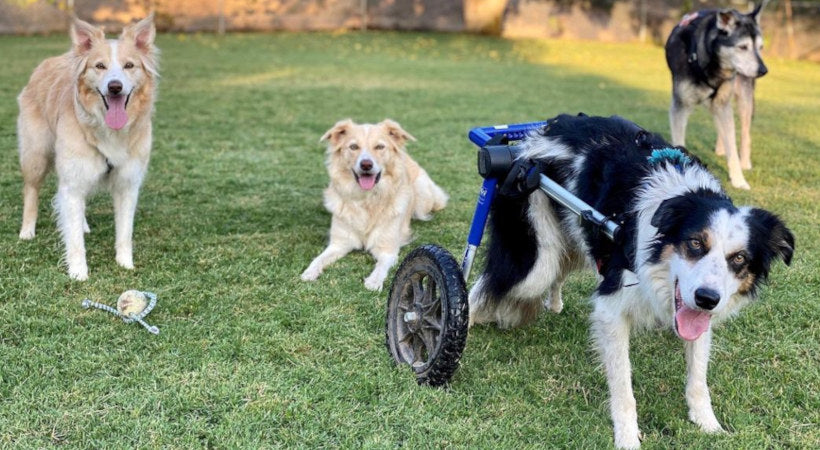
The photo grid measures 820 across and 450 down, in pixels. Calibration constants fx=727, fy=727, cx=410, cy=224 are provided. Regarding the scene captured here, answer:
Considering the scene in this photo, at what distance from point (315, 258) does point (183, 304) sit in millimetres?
1109

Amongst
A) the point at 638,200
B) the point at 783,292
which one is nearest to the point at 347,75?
the point at 783,292

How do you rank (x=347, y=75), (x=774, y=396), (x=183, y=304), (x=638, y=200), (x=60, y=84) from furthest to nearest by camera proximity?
1. (x=347, y=75)
2. (x=60, y=84)
3. (x=183, y=304)
4. (x=774, y=396)
5. (x=638, y=200)

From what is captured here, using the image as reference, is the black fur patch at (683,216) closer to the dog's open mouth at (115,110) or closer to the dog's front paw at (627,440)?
the dog's front paw at (627,440)

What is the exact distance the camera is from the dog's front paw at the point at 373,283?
456cm

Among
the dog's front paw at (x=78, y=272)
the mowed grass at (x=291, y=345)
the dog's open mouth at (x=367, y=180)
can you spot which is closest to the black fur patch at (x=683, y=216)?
the mowed grass at (x=291, y=345)

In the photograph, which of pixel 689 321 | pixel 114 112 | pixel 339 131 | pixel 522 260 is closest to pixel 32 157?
pixel 114 112

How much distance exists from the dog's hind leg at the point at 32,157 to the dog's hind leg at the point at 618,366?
3928mm

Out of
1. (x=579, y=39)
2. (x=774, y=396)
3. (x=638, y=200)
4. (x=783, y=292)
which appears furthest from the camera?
(x=579, y=39)

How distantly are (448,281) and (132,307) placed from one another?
5.87 ft

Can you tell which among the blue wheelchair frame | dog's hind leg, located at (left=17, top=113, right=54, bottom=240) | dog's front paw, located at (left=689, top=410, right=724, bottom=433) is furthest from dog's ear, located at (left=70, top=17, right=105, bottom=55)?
dog's front paw, located at (left=689, top=410, right=724, bottom=433)

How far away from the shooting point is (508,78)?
15406mm

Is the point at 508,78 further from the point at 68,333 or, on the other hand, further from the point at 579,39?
the point at 68,333

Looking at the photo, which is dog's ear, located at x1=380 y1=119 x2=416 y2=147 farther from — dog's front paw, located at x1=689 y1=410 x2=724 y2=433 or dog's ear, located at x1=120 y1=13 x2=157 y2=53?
dog's front paw, located at x1=689 y1=410 x2=724 y2=433

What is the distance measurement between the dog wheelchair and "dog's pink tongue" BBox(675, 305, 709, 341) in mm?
385
